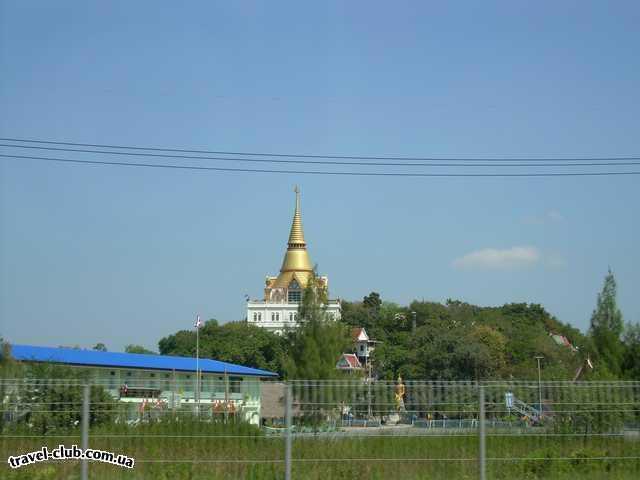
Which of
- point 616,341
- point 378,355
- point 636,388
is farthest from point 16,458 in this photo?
point 378,355

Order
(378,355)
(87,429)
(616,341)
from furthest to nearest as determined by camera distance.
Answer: (378,355) < (616,341) < (87,429)

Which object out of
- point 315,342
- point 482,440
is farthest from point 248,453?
point 315,342

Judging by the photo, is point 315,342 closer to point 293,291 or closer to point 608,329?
point 608,329

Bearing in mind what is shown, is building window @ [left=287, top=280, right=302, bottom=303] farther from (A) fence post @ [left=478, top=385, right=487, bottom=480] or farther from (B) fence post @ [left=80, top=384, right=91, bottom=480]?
(B) fence post @ [left=80, top=384, right=91, bottom=480]

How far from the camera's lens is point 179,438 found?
13805mm

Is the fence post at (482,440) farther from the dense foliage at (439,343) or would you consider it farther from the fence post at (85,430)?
the dense foliage at (439,343)

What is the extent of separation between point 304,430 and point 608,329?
104ft

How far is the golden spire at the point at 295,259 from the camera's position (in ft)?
480

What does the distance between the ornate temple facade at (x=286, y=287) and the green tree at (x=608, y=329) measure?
315 feet

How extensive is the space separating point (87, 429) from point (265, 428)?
295cm

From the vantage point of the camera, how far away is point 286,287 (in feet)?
479

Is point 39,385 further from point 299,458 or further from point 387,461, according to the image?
point 387,461

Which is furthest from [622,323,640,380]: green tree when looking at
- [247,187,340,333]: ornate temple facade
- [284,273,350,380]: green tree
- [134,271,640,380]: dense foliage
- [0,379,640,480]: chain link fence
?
[247,187,340,333]: ornate temple facade

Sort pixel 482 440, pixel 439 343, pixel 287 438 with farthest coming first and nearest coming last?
pixel 439 343, pixel 482 440, pixel 287 438
